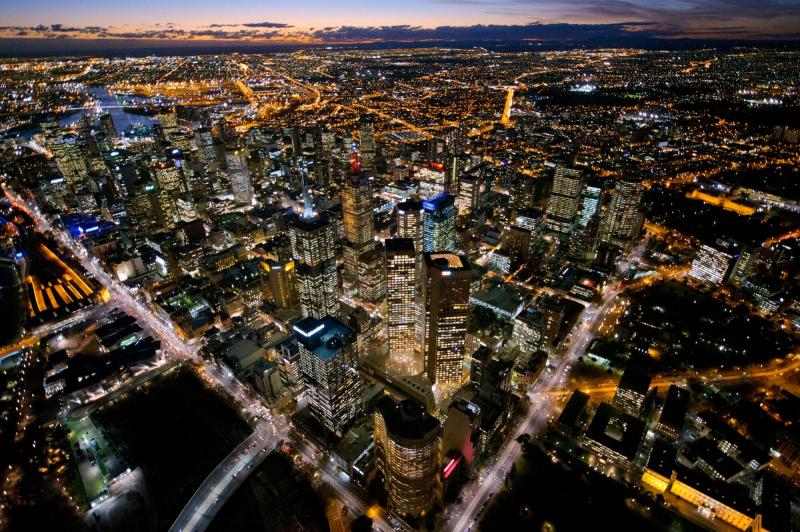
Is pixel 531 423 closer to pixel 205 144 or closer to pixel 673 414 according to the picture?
A: pixel 673 414

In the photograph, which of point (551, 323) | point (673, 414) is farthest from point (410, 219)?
point (673, 414)

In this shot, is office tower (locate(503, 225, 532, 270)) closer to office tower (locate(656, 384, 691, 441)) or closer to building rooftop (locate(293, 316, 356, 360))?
office tower (locate(656, 384, 691, 441))

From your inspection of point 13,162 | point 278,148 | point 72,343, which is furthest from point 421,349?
point 13,162

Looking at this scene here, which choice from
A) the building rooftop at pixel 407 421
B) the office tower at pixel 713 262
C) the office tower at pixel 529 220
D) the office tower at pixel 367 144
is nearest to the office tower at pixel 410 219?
the office tower at pixel 529 220

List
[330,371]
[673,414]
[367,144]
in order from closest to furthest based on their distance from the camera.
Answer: [330,371] → [673,414] → [367,144]

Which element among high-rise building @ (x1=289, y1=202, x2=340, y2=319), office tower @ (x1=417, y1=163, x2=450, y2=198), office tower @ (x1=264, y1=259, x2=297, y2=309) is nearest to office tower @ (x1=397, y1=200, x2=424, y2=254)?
high-rise building @ (x1=289, y1=202, x2=340, y2=319)

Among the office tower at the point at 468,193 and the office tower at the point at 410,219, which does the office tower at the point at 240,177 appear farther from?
the office tower at the point at 468,193
